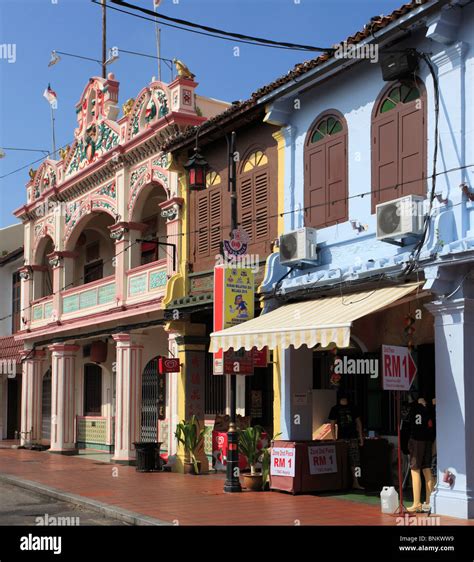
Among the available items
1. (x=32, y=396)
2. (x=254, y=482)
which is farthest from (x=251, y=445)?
(x=32, y=396)

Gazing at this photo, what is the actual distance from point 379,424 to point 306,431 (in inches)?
60.4

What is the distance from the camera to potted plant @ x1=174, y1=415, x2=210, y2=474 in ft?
61.0

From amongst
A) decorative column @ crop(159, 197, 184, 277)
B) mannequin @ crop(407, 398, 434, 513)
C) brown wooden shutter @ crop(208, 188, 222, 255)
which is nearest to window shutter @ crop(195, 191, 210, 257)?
brown wooden shutter @ crop(208, 188, 222, 255)

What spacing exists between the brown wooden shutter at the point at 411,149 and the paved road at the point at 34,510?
22.0ft

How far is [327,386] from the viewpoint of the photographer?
17.7 metres

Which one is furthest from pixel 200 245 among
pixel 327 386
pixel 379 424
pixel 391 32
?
pixel 391 32

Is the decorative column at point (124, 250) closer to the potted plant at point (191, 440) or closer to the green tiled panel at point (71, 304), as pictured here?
the green tiled panel at point (71, 304)

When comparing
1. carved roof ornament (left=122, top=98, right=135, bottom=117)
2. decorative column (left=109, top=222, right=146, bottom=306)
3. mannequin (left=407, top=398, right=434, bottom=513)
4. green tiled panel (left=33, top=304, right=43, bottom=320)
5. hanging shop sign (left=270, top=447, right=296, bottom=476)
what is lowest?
hanging shop sign (left=270, top=447, right=296, bottom=476)

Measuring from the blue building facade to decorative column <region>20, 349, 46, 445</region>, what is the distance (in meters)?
15.2

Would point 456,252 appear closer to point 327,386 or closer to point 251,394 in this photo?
point 327,386

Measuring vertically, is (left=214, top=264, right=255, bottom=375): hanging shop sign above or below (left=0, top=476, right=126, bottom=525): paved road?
above

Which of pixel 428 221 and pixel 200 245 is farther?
pixel 200 245

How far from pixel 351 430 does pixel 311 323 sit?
10.4 feet

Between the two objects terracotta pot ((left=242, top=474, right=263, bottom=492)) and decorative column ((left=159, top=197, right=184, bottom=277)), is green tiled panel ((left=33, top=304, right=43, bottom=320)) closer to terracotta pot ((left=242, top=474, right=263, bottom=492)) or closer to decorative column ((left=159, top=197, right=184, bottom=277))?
decorative column ((left=159, top=197, right=184, bottom=277))
